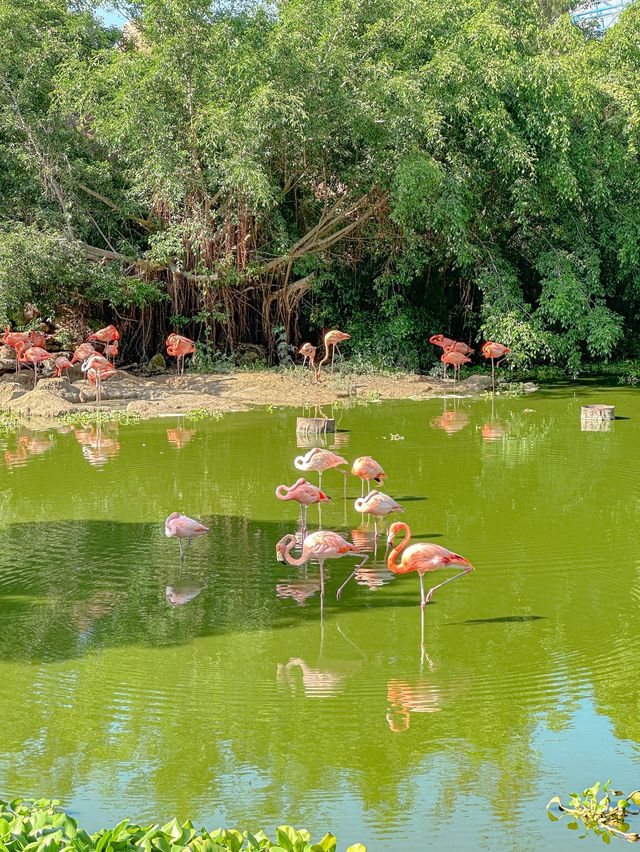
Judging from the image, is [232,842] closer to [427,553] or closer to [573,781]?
[573,781]

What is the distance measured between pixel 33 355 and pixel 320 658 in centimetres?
1075

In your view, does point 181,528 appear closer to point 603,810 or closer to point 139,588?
point 139,588

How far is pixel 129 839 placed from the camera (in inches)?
131

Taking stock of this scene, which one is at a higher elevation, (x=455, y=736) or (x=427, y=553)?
(x=427, y=553)

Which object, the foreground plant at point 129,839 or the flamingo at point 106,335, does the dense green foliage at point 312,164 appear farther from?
the foreground plant at point 129,839

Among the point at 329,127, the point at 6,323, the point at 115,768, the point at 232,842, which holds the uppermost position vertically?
the point at 329,127

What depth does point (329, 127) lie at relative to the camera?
1669 cm

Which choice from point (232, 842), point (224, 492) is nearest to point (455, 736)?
point (232, 842)

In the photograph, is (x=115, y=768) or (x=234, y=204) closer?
(x=115, y=768)

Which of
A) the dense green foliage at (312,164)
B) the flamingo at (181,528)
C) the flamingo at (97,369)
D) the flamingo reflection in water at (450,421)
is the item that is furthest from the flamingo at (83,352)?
the flamingo at (181,528)

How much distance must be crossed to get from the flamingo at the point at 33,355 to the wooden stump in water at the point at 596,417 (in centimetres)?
750

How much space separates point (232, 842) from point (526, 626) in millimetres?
3399

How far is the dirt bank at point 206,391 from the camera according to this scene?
1517cm

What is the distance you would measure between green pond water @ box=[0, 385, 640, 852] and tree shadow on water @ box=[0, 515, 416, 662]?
0.02 m
